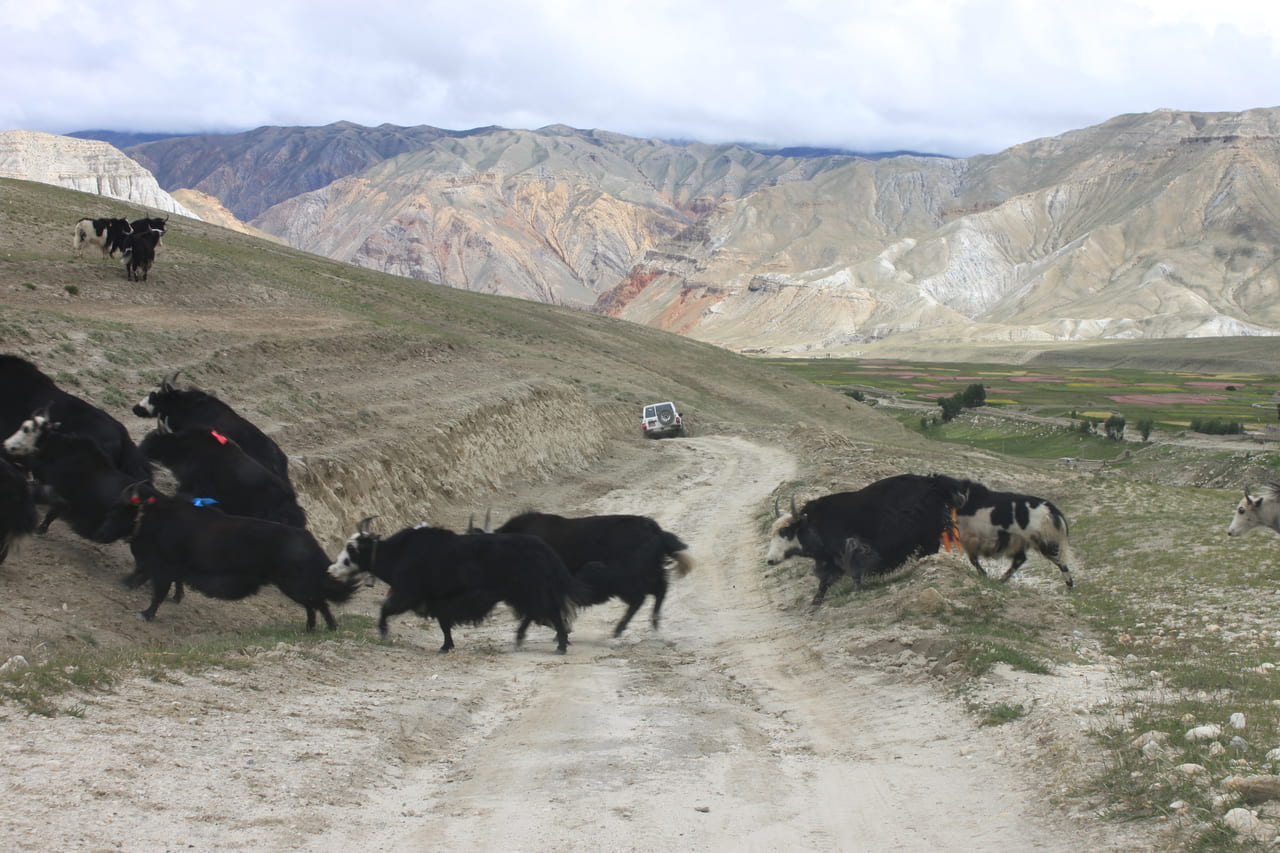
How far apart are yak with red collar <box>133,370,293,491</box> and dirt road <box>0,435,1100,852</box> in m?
5.16

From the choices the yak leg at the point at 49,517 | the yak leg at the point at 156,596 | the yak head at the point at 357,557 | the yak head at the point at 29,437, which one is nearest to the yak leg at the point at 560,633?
the yak head at the point at 357,557

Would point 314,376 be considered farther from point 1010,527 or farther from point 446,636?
point 1010,527

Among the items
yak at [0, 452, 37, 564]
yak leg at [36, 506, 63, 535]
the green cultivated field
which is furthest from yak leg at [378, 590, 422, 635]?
the green cultivated field

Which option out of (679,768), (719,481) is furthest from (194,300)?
(679,768)

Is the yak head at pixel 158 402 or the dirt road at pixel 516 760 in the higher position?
the yak head at pixel 158 402

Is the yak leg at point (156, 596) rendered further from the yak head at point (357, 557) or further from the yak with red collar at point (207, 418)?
the yak with red collar at point (207, 418)

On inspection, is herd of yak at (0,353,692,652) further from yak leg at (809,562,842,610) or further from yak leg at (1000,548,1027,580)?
yak leg at (1000,548,1027,580)

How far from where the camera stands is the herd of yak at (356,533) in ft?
34.0

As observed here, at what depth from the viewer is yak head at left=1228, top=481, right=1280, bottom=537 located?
48.9ft

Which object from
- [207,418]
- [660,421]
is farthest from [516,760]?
[660,421]

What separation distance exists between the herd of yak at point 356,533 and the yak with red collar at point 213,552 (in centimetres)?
1

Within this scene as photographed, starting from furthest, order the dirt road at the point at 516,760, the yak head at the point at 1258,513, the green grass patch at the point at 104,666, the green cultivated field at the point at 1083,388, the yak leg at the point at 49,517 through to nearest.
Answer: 1. the green cultivated field at the point at 1083,388
2. the yak head at the point at 1258,513
3. the yak leg at the point at 49,517
4. the green grass patch at the point at 104,666
5. the dirt road at the point at 516,760

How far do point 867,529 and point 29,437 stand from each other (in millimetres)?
10418

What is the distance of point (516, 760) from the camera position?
23.2 ft
